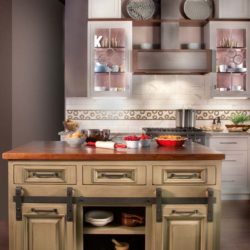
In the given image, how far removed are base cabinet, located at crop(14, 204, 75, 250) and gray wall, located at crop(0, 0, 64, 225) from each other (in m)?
1.79

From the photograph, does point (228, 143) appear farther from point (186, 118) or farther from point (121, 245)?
point (121, 245)

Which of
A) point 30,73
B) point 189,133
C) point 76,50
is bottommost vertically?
point 189,133

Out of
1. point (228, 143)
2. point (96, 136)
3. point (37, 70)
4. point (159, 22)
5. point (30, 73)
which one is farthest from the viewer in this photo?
point (159, 22)

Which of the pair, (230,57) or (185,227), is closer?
(185,227)

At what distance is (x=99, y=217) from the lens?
296cm

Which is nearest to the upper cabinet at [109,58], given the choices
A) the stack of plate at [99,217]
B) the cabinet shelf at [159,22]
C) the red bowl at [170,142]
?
the cabinet shelf at [159,22]

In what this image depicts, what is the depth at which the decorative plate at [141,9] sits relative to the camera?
20.3 ft

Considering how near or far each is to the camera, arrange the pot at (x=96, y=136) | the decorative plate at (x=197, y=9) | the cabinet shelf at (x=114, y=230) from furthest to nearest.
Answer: the decorative plate at (x=197, y=9), the pot at (x=96, y=136), the cabinet shelf at (x=114, y=230)

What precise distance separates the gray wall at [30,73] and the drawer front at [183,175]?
2.26 meters

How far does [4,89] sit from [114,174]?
2.17 metres

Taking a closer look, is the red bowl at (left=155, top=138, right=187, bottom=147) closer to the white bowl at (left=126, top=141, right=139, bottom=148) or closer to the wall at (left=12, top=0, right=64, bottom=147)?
the white bowl at (left=126, top=141, right=139, bottom=148)

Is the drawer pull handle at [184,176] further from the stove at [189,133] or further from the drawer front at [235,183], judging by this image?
the drawer front at [235,183]

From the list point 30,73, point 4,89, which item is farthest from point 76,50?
point 4,89

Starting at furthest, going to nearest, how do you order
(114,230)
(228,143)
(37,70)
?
(228,143) < (37,70) < (114,230)
